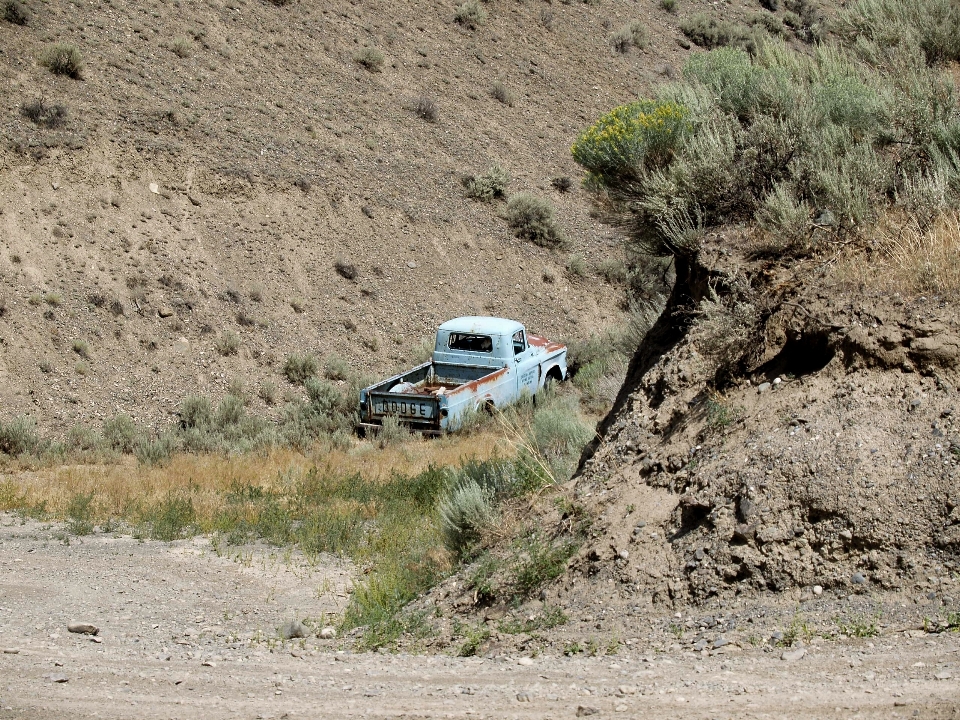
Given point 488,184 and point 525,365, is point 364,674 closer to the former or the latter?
point 525,365

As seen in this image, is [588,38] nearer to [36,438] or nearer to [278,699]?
[36,438]

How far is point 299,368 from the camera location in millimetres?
19859

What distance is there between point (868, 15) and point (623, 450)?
7991mm

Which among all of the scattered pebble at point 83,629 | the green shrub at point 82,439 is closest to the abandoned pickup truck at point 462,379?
the green shrub at point 82,439

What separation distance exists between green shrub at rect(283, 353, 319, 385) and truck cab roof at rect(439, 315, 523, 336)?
10.9 feet

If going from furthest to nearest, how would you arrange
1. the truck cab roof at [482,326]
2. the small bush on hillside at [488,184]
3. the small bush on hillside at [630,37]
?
the small bush on hillside at [630,37] → the small bush on hillside at [488,184] → the truck cab roof at [482,326]

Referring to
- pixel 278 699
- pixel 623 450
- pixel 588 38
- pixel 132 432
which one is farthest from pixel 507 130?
pixel 278 699

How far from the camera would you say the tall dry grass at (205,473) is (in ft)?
37.6

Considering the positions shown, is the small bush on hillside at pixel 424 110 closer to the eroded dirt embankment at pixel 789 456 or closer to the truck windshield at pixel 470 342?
the truck windshield at pixel 470 342

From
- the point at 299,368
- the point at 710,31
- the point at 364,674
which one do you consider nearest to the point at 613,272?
the point at 299,368

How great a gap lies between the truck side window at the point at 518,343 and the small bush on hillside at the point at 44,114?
37.3 ft

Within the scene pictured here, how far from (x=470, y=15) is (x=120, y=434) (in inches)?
884

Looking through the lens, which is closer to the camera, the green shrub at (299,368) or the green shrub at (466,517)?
the green shrub at (466,517)

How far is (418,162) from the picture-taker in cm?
2725
